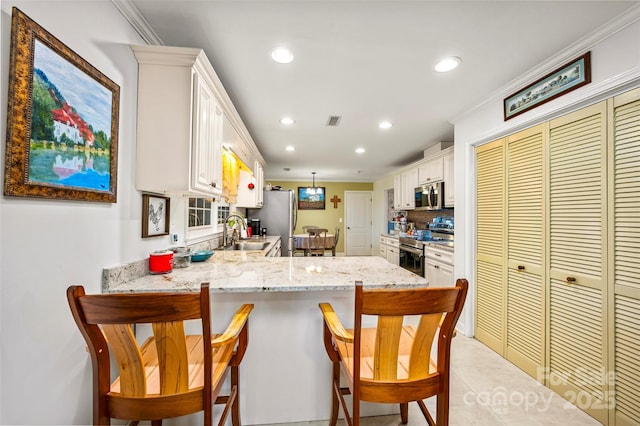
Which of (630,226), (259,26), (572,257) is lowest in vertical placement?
(572,257)

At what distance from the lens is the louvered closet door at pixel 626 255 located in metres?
1.43

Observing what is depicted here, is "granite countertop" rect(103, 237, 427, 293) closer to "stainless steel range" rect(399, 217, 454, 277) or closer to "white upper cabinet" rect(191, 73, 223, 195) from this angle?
"white upper cabinet" rect(191, 73, 223, 195)

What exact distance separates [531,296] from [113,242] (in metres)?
2.88

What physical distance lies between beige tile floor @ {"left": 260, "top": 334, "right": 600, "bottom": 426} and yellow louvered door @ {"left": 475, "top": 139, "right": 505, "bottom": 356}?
1.01 feet

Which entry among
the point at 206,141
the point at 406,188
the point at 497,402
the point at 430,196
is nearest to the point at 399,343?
the point at 497,402

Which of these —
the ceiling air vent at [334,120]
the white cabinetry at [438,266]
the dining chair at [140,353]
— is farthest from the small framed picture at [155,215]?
the white cabinetry at [438,266]

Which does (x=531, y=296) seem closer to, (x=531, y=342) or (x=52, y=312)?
(x=531, y=342)

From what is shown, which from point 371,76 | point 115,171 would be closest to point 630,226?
point 371,76

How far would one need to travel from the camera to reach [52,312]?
96 cm

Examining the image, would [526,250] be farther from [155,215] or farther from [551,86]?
[155,215]

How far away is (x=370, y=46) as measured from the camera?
167 centimetres

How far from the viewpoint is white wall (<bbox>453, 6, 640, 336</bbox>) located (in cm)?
144

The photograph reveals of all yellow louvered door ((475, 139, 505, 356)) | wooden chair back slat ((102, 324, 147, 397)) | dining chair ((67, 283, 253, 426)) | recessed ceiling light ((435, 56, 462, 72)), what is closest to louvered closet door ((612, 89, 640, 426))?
yellow louvered door ((475, 139, 505, 356))

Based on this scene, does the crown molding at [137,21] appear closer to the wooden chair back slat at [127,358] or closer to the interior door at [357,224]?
the wooden chair back slat at [127,358]
